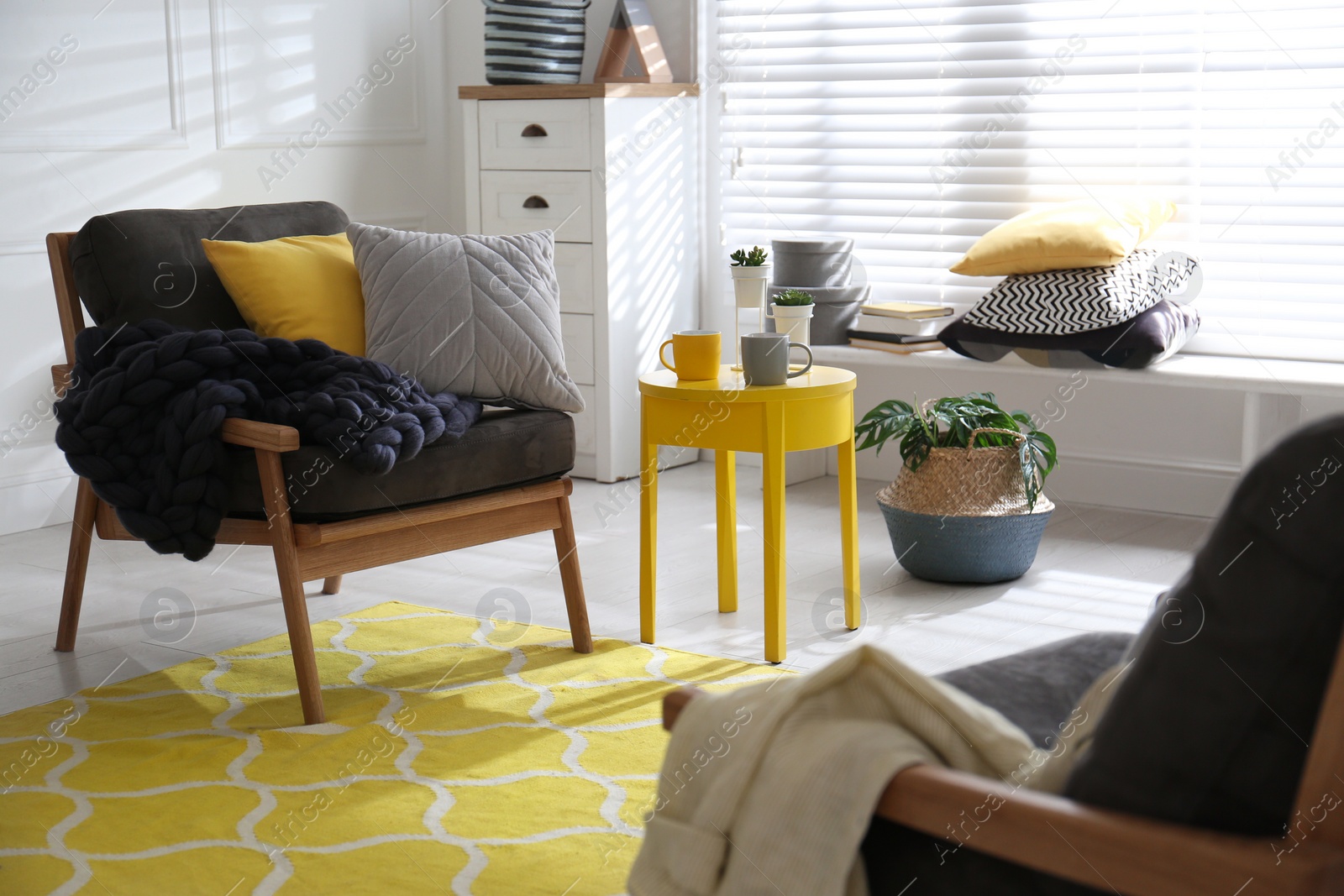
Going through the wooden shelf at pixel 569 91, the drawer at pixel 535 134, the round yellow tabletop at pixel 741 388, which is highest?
the wooden shelf at pixel 569 91

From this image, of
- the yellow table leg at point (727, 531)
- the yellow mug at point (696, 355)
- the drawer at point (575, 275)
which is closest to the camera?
the yellow mug at point (696, 355)

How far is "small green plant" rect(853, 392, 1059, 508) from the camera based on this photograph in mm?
2809

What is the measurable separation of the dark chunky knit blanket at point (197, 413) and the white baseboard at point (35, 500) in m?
1.31

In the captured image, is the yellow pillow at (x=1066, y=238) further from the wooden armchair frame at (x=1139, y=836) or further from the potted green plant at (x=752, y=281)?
the wooden armchair frame at (x=1139, y=836)

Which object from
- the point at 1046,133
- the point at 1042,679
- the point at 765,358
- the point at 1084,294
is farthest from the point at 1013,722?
the point at 1046,133

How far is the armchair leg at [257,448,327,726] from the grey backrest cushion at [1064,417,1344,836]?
4.85ft

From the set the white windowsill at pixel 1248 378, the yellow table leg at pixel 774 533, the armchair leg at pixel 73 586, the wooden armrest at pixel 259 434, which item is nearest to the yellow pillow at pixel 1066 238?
the white windowsill at pixel 1248 378

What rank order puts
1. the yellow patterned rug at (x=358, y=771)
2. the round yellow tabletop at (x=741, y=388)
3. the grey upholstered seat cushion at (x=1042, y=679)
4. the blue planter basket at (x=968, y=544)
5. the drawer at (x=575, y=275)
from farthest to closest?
the drawer at (x=575, y=275) < the blue planter basket at (x=968, y=544) < the round yellow tabletop at (x=741, y=388) < the yellow patterned rug at (x=358, y=771) < the grey upholstered seat cushion at (x=1042, y=679)

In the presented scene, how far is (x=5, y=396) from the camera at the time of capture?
3334 millimetres

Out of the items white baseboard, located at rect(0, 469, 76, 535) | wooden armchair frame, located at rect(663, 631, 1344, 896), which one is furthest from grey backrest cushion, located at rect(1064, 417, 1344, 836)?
white baseboard, located at rect(0, 469, 76, 535)

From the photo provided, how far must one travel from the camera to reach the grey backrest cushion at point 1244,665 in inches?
31.6

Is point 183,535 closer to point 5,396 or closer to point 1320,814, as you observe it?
point 5,396

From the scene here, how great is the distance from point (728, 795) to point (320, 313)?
67.9 inches

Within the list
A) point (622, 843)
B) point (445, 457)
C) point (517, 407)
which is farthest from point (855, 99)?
point (622, 843)
